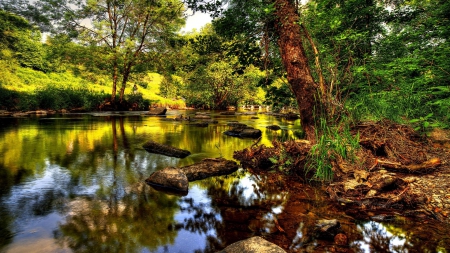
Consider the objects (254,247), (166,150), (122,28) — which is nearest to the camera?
(254,247)

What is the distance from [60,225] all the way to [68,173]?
2.55 m

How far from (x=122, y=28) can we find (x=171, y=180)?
94.0ft

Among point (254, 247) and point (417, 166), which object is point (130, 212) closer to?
point (254, 247)

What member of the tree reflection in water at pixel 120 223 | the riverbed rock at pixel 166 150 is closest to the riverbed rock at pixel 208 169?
the tree reflection in water at pixel 120 223

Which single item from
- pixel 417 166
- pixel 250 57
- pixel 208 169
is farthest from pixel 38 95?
pixel 417 166

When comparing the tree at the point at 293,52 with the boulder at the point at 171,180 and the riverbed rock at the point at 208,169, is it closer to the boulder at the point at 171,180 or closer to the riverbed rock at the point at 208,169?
the riverbed rock at the point at 208,169

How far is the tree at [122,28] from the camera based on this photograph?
24953mm

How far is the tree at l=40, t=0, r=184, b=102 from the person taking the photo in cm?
2495

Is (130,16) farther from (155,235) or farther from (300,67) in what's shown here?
(155,235)

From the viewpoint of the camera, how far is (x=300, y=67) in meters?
6.06

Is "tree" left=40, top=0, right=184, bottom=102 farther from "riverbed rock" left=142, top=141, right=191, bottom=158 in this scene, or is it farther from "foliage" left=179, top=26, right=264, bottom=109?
"riverbed rock" left=142, top=141, right=191, bottom=158

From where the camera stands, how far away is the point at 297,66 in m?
6.08

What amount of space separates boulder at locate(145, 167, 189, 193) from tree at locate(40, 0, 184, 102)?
22416mm

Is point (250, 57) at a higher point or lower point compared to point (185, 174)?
higher
